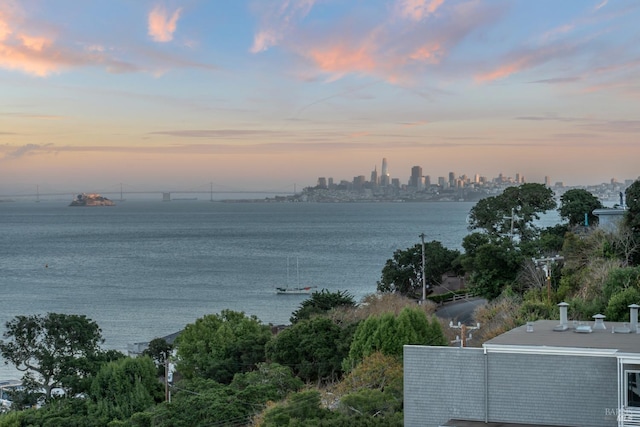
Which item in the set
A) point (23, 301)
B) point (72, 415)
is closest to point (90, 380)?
point (72, 415)

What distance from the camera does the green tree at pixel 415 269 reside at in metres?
57.0

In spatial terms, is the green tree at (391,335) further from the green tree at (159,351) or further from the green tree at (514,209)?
the green tree at (514,209)

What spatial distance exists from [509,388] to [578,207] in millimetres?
44887

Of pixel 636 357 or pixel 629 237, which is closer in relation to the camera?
pixel 636 357

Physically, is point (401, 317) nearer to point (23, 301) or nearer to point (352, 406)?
point (352, 406)

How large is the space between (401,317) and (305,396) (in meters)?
10.1

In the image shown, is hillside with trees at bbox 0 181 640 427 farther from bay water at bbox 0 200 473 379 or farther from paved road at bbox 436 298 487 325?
bay water at bbox 0 200 473 379

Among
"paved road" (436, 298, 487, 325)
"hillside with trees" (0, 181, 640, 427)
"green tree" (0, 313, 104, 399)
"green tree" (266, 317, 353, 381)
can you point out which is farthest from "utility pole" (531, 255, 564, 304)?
"green tree" (0, 313, 104, 399)

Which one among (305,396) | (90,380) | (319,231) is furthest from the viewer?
(319,231)

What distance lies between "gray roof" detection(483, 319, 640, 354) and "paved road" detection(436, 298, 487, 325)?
76.5 ft

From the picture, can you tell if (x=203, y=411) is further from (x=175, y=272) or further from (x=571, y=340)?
(x=175, y=272)

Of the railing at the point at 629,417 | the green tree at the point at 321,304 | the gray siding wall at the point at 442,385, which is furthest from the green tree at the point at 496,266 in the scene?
the railing at the point at 629,417

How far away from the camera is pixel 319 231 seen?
183625 mm

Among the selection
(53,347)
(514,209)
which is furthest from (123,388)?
(514,209)
